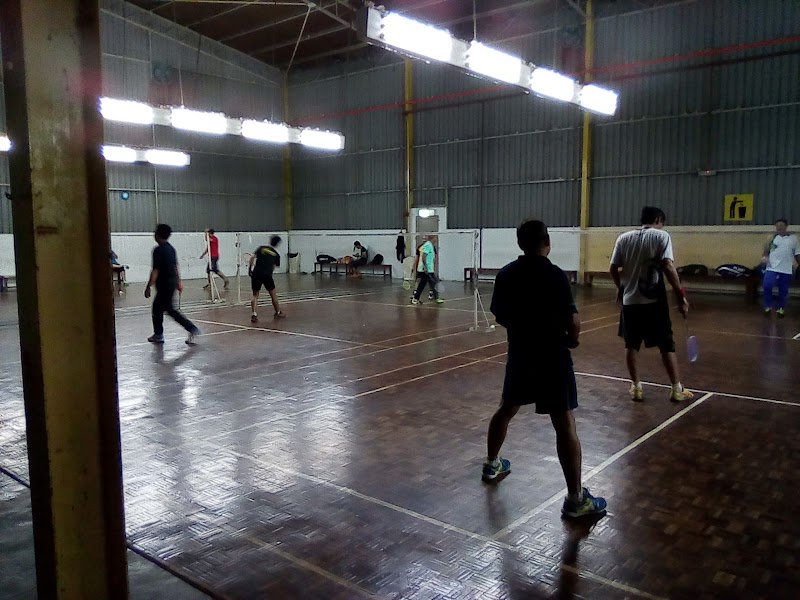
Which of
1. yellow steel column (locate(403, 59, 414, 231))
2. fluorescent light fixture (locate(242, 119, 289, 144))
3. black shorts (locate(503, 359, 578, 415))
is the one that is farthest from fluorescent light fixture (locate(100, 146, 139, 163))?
black shorts (locate(503, 359, 578, 415))

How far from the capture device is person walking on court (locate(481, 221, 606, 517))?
153 inches

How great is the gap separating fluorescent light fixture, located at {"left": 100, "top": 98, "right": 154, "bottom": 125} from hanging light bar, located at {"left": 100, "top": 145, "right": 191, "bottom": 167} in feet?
19.0

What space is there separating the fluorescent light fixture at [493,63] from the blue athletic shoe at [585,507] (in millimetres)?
8317

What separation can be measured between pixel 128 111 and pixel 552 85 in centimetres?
869

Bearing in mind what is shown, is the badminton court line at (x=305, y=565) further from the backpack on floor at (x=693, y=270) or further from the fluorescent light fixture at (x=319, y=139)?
the backpack on floor at (x=693, y=270)

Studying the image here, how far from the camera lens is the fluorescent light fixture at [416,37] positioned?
30.5 ft

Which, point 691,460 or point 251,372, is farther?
point 251,372

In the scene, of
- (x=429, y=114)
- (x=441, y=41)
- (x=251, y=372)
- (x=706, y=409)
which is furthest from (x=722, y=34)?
(x=251, y=372)

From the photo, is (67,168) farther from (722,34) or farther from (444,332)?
(722,34)

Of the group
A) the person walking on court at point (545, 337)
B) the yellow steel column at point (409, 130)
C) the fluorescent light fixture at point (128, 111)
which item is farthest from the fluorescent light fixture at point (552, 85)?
the yellow steel column at point (409, 130)

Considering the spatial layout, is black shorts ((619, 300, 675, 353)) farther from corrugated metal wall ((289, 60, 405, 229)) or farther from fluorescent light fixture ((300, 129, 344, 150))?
corrugated metal wall ((289, 60, 405, 229))

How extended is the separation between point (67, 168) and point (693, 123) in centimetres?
1921

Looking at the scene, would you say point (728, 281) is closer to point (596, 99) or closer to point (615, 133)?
point (615, 133)

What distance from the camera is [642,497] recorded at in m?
4.31
